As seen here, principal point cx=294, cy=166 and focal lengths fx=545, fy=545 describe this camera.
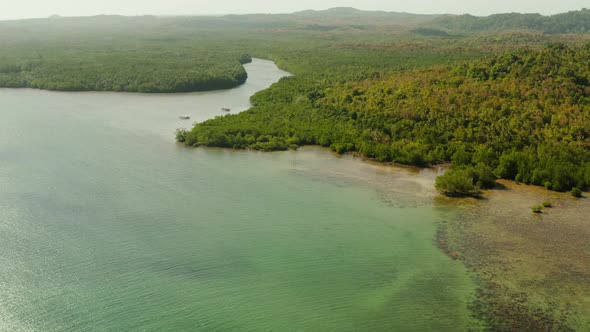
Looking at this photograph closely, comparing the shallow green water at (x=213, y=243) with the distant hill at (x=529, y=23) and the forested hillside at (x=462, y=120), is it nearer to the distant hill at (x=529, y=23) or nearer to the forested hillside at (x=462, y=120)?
the forested hillside at (x=462, y=120)

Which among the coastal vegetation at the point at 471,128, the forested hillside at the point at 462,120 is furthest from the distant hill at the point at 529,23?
the forested hillside at the point at 462,120

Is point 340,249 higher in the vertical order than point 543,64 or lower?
lower

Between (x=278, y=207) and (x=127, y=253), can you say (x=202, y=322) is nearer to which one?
(x=127, y=253)

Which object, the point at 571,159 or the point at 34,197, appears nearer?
the point at 34,197

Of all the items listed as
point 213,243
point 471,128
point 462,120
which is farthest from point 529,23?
point 213,243

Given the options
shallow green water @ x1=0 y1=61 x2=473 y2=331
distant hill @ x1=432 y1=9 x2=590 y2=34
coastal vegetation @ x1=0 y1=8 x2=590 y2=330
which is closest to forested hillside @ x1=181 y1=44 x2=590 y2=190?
coastal vegetation @ x1=0 y1=8 x2=590 y2=330

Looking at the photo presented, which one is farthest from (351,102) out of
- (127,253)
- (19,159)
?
(127,253)

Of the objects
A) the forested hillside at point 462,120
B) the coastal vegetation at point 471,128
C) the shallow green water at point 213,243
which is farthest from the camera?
the forested hillside at point 462,120

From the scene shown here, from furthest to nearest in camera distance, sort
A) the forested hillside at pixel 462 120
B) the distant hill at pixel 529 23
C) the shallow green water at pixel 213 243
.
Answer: the distant hill at pixel 529 23
the forested hillside at pixel 462 120
the shallow green water at pixel 213 243
